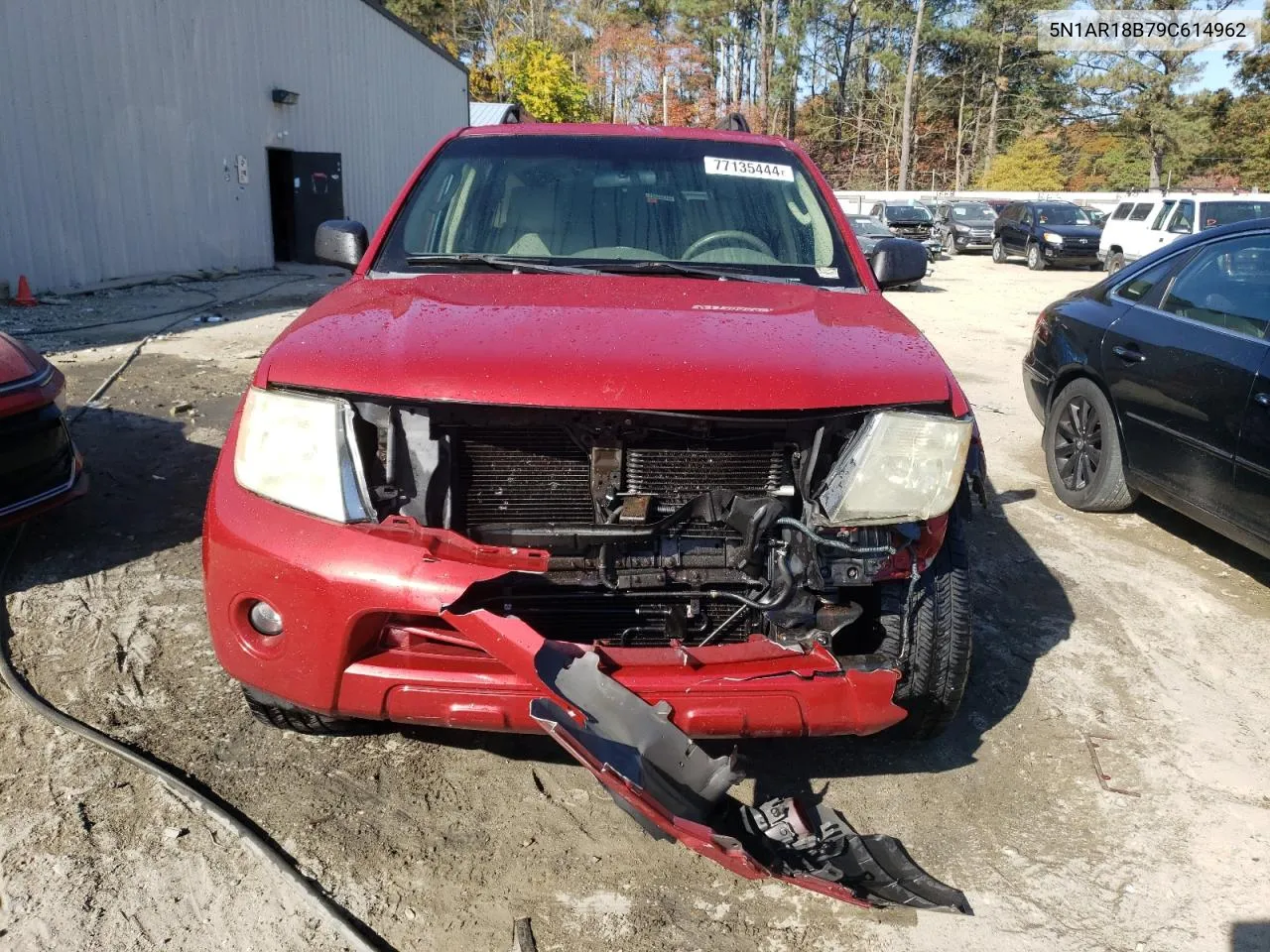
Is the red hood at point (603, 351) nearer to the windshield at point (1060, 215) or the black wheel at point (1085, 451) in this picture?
the black wheel at point (1085, 451)

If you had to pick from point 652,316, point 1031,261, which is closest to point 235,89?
point 652,316

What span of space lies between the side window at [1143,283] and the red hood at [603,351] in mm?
2716

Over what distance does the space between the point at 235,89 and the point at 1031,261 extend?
18.3 meters

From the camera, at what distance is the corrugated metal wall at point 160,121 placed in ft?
38.1

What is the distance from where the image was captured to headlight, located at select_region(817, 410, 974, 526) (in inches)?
93.0

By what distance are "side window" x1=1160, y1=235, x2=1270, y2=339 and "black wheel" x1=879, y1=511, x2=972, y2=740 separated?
7.58 feet

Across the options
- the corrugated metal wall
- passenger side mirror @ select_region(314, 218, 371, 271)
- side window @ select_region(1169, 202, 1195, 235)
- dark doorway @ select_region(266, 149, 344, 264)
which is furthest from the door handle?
dark doorway @ select_region(266, 149, 344, 264)

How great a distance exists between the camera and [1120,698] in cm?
338

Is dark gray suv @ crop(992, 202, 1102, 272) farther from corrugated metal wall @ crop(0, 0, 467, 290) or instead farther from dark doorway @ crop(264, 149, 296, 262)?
dark doorway @ crop(264, 149, 296, 262)

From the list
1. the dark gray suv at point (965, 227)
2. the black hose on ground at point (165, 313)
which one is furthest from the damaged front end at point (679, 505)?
the dark gray suv at point (965, 227)

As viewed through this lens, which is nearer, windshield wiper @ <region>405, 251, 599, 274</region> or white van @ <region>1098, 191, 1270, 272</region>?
windshield wiper @ <region>405, 251, 599, 274</region>

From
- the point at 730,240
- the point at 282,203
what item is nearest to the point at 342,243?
the point at 730,240

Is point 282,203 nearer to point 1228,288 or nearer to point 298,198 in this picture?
point 298,198

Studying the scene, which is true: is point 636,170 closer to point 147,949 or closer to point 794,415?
point 794,415
